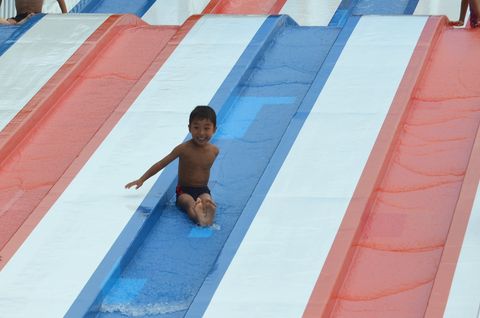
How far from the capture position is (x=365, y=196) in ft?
22.0

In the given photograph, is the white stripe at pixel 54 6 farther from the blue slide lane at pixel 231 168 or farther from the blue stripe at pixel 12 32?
the blue slide lane at pixel 231 168

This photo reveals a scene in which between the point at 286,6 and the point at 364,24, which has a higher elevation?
the point at 364,24

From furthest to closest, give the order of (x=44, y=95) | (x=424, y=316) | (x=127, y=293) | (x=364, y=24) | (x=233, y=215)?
1. (x=364, y=24)
2. (x=44, y=95)
3. (x=233, y=215)
4. (x=127, y=293)
5. (x=424, y=316)

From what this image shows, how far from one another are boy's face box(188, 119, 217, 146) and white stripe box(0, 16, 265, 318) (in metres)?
0.44

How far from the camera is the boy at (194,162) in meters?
6.70

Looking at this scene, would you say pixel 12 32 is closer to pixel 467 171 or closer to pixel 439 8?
pixel 439 8

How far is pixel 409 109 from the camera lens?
7633 mm

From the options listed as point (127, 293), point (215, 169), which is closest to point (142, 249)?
point (127, 293)

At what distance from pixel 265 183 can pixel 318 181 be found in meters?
0.29

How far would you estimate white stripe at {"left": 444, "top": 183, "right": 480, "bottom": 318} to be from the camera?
571 centimetres

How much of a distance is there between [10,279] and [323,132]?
2.10m

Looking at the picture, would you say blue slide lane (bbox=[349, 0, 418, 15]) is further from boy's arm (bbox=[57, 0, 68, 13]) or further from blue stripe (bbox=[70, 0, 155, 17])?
boy's arm (bbox=[57, 0, 68, 13])

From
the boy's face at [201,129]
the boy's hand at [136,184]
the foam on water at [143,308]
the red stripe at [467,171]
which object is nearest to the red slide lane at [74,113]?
the boy's hand at [136,184]

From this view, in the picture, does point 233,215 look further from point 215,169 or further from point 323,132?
point 323,132
